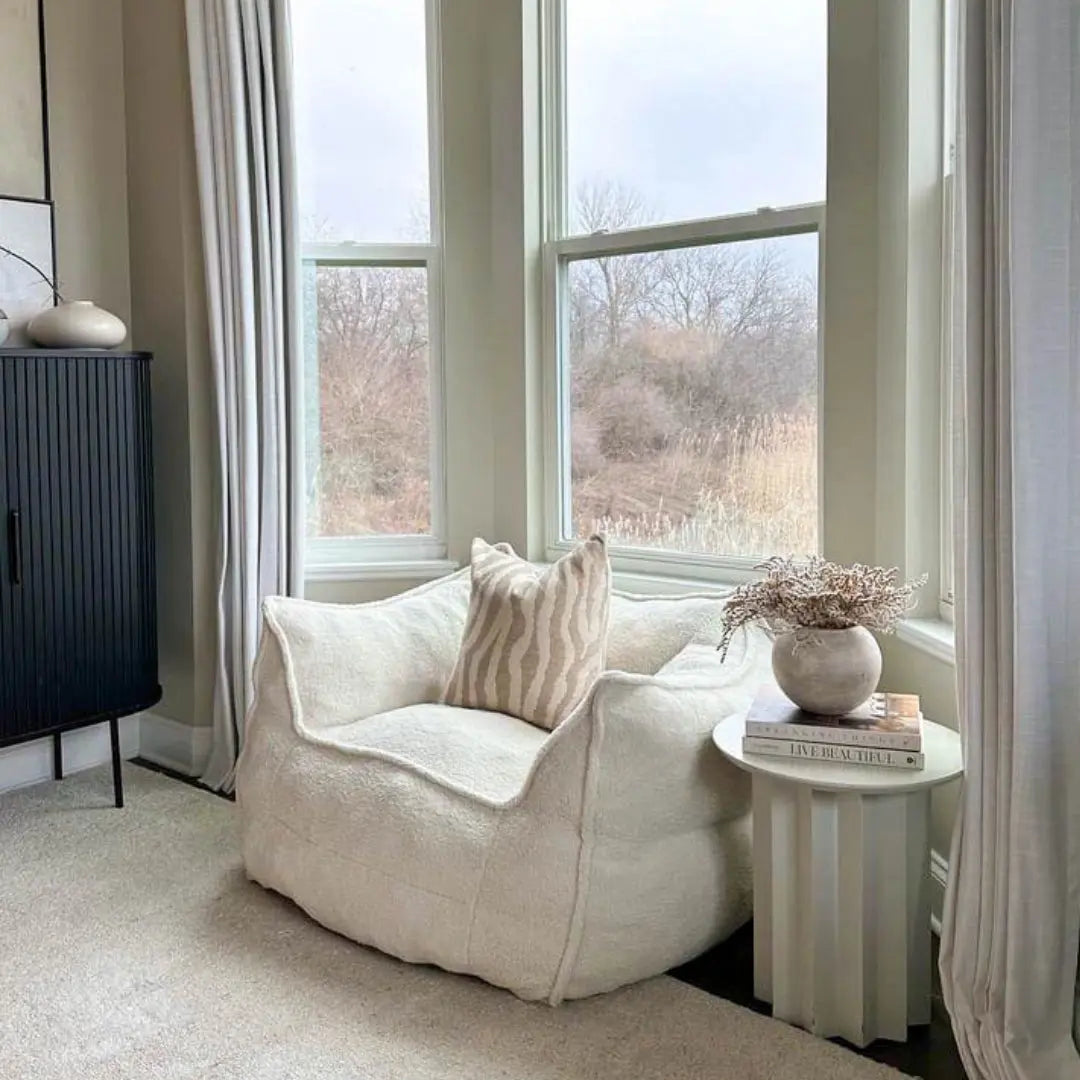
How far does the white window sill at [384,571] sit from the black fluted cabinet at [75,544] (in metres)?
0.51

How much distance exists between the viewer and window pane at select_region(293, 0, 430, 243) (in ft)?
11.4

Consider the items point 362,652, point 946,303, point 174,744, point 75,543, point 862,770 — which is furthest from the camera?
point 174,744

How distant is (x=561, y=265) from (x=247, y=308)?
92 cm

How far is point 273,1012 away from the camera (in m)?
2.16

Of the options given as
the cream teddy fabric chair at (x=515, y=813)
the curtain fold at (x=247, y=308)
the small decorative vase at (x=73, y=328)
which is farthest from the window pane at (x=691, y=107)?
the small decorative vase at (x=73, y=328)

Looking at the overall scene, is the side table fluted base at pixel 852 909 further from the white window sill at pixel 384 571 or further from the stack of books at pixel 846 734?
the white window sill at pixel 384 571

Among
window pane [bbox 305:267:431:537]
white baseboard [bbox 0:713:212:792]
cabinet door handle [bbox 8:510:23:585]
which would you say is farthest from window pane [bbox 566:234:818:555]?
cabinet door handle [bbox 8:510:23:585]

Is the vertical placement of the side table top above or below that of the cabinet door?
below

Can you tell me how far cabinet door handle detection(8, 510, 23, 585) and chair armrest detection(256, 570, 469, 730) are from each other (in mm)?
708

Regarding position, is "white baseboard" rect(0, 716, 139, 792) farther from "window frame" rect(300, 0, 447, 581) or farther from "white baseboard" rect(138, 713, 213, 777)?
"window frame" rect(300, 0, 447, 581)

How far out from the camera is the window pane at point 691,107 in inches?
111

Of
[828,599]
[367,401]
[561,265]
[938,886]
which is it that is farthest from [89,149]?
[938,886]

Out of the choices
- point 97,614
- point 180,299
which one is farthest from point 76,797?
point 180,299

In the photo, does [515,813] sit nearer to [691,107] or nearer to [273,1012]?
[273,1012]
